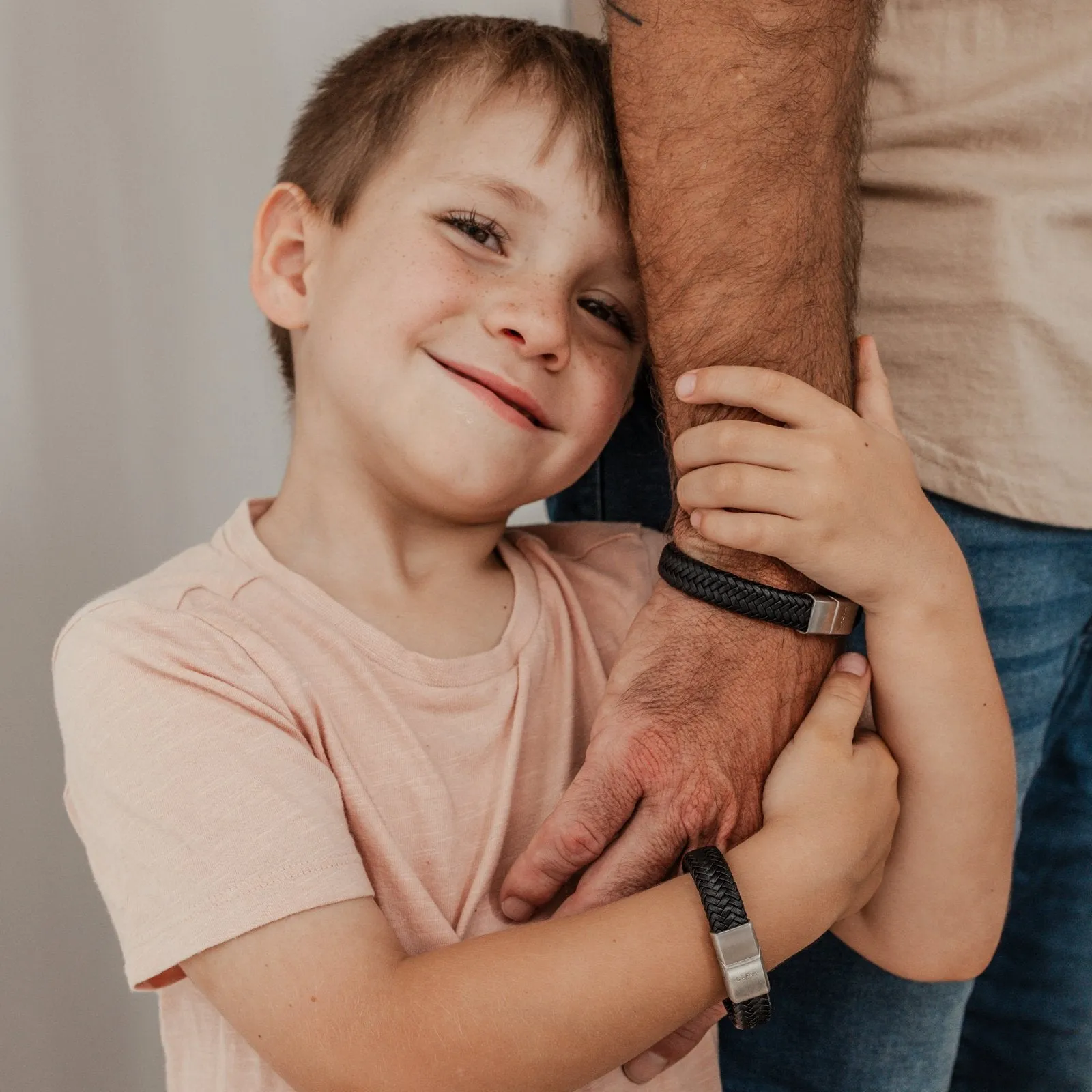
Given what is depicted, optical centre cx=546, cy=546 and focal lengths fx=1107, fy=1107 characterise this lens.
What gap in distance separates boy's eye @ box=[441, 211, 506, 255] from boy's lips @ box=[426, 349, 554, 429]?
111 millimetres

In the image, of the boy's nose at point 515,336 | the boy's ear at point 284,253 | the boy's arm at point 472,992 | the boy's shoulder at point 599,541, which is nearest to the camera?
the boy's arm at point 472,992

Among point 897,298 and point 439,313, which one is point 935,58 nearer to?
point 897,298

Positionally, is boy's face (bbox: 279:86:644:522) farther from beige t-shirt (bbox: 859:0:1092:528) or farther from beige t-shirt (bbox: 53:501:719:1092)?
beige t-shirt (bbox: 859:0:1092:528)

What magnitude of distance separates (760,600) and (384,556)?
13.8 inches

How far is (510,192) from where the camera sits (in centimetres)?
96

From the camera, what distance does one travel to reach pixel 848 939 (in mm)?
1054

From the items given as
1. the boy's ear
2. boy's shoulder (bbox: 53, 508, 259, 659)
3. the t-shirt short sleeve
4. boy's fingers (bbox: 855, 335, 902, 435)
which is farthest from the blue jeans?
the t-shirt short sleeve

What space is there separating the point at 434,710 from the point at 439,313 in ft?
1.11

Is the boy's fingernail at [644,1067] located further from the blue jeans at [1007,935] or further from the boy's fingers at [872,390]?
the boy's fingers at [872,390]

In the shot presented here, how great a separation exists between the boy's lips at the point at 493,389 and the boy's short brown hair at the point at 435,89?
7.7 inches

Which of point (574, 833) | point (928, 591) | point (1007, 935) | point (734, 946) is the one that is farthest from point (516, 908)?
point (1007, 935)

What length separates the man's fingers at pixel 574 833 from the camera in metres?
0.84

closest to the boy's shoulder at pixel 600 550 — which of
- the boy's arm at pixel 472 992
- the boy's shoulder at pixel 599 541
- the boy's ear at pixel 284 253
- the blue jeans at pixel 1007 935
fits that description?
the boy's shoulder at pixel 599 541

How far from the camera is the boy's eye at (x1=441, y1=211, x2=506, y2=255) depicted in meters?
0.97
